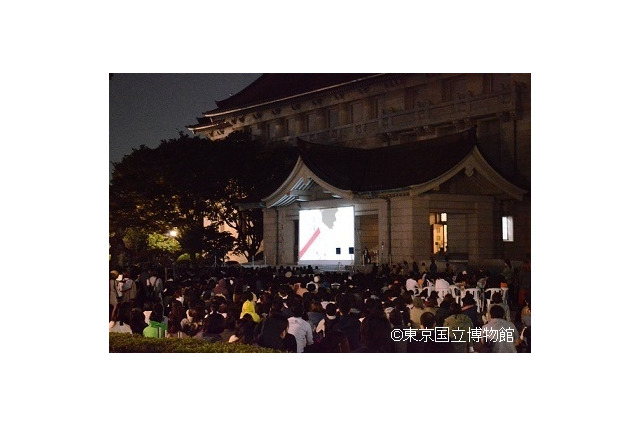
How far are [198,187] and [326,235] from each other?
24.3 feet

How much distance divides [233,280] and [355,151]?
9158 mm

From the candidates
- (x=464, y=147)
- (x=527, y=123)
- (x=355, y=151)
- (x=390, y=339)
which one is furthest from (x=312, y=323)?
(x=527, y=123)

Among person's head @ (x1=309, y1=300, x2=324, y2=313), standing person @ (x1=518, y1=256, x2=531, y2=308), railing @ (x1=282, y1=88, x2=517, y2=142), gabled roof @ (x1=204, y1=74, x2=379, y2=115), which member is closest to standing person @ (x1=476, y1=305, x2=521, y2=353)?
person's head @ (x1=309, y1=300, x2=324, y2=313)

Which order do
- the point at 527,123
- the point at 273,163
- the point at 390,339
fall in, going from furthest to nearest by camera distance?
the point at 273,163 → the point at 527,123 → the point at 390,339

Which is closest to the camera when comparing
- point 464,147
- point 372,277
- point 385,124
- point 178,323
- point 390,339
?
point 390,339

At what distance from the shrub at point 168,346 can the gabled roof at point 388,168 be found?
433 inches

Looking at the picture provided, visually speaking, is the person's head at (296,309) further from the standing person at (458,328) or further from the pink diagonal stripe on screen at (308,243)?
the pink diagonal stripe on screen at (308,243)

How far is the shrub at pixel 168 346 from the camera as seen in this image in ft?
40.7

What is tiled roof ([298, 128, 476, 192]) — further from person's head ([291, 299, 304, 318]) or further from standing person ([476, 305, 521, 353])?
person's head ([291, 299, 304, 318])

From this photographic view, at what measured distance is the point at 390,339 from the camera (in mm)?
12375

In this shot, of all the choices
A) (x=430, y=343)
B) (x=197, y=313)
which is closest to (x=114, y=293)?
(x=197, y=313)

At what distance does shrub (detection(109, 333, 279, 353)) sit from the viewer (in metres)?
12.4

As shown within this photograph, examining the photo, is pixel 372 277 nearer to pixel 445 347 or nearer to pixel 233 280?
pixel 233 280

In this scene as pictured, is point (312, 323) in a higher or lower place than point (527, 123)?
lower
